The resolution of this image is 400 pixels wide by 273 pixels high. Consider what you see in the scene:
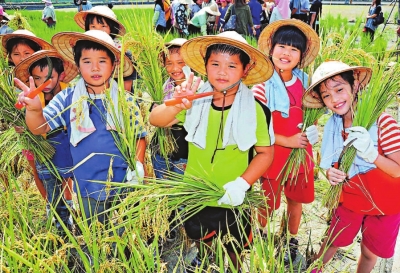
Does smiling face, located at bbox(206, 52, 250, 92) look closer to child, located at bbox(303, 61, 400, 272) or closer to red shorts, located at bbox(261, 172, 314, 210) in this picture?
child, located at bbox(303, 61, 400, 272)

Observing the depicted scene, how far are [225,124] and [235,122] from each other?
6 cm

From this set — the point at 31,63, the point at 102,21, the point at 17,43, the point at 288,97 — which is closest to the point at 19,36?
the point at 17,43

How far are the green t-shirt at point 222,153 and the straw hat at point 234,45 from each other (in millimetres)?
179

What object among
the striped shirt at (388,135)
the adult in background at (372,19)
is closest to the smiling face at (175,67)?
the striped shirt at (388,135)

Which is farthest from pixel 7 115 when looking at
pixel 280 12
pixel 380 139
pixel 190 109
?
pixel 280 12

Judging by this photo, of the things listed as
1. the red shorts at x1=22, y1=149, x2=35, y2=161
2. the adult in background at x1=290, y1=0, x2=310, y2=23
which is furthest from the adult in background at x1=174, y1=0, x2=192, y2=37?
the red shorts at x1=22, y1=149, x2=35, y2=161

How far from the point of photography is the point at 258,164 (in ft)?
5.76

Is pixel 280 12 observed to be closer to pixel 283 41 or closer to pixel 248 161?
pixel 283 41

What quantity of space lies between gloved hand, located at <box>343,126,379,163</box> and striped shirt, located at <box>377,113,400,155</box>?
2.9 inches

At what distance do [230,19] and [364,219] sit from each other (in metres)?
4.92

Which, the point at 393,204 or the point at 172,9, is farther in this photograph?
the point at 172,9

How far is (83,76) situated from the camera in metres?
1.91

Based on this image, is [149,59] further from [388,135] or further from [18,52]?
[388,135]

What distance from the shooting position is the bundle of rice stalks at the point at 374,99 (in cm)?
167
